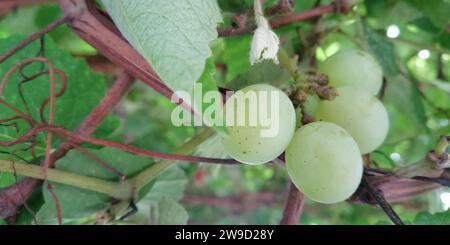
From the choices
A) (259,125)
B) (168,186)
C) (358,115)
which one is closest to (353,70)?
(358,115)

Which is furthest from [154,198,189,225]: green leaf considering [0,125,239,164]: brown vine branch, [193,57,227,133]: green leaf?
[193,57,227,133]: green leaf

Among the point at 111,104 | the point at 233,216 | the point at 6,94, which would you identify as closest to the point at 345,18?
the point at 111,104

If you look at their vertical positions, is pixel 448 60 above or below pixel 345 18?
below

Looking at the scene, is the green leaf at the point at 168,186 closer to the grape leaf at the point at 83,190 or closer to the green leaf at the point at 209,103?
the grape leaf at the point at 83,190

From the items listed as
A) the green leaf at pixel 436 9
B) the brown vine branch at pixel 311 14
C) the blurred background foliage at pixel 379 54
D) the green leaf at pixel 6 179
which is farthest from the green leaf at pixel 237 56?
the green leaf at pixel 6 179

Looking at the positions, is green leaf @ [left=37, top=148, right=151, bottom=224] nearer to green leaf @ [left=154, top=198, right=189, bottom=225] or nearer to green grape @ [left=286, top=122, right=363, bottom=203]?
green leaf @ [left=154, top=198, right=189, bottom=225]
